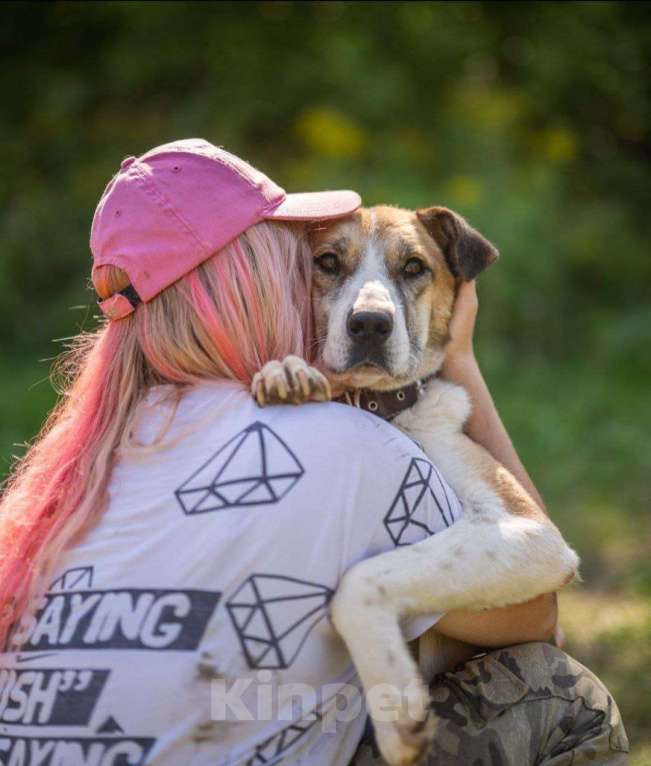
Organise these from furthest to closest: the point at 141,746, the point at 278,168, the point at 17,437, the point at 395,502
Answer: the point at 278,168 < the point at 17,437 < the point at 395,502 < the point at 141,746

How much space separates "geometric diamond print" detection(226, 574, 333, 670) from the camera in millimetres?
1979

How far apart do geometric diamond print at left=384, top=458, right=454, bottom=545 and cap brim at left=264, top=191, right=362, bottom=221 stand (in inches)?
28.4

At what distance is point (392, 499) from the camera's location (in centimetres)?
214

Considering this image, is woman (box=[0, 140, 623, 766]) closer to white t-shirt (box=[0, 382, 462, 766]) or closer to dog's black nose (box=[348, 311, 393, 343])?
white t-shirt (box=[0, 382, 462, 766])

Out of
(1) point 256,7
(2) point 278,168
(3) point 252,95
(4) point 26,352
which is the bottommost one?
(4) point 26,352

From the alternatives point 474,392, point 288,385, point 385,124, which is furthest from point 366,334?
point 385,124

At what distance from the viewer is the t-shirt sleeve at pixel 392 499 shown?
2.10 m

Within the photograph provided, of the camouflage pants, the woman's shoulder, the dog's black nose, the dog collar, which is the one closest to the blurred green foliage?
the dog collar

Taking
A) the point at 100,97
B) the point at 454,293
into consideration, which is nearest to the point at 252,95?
the point at 100,97

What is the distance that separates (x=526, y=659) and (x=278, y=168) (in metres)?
8.25

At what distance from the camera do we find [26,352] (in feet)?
30.1

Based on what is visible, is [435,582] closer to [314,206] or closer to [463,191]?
[314,206]

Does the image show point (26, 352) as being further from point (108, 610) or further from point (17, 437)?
point (108, 610)

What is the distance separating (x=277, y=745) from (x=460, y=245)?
6.50ft
